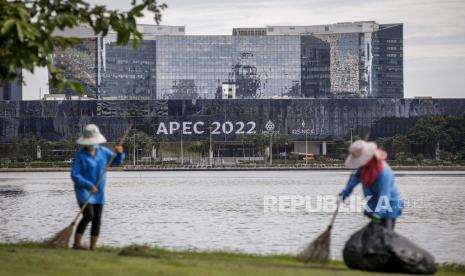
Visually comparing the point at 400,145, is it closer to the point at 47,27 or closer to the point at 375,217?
the point at 375,217

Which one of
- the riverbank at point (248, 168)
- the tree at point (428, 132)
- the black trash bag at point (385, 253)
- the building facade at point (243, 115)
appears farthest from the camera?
the building facade at point (243, 115)

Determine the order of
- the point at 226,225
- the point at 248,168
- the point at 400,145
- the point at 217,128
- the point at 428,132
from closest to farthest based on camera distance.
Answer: the point at 226,225, the point at 248,168, the point at 428,132, the point at 400,145, the point at 217,128

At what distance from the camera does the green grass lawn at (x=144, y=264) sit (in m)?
13.5

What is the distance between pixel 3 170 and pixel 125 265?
476ft

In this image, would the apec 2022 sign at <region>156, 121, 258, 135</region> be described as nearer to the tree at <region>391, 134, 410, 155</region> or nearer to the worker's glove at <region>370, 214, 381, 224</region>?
the tree at <region>391, 134, 410, 155</region>

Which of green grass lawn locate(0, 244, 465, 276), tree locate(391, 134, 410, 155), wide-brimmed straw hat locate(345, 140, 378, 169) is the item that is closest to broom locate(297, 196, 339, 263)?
green grass lawn locate(0, 244, 465, 276)

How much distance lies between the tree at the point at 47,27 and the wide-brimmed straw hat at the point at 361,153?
10.4 feet

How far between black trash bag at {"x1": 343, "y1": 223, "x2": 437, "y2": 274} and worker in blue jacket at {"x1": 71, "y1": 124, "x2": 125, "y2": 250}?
410 cm

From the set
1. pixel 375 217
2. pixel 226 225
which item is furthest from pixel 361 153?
pixel 226 225

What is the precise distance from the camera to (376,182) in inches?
594

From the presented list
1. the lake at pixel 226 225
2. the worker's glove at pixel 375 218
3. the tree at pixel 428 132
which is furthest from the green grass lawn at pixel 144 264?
the tree at pixel 428 132

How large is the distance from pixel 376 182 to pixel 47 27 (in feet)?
15.9

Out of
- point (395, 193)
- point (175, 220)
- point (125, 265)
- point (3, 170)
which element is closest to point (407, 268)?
point (395, 193)

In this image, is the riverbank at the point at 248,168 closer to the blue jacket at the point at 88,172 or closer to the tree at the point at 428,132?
the tree at the point at 428,132
